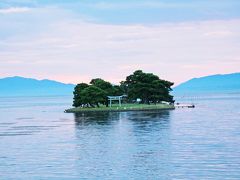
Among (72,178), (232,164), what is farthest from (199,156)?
(72,178)

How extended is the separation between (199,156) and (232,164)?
452 centimetres

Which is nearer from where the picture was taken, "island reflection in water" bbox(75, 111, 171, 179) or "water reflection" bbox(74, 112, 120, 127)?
"island reflection in water" bbox(75, 111, 171, 179)

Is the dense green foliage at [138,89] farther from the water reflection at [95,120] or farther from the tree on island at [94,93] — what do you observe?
the water reflection at [95,120]

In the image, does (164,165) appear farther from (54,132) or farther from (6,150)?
(54,132)

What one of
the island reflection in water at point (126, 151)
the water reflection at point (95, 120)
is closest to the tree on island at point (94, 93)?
the water reflection at point (95, 120)

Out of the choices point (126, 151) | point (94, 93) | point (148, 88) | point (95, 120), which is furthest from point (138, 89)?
point (126, 151)

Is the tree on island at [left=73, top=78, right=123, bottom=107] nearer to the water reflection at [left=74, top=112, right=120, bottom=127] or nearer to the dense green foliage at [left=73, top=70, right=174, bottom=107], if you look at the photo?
the dense green foliage at [left=73, top=70, right=174, bottom=107]

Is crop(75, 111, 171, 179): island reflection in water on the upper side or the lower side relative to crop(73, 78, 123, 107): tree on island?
lower

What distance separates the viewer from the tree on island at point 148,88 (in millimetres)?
125825

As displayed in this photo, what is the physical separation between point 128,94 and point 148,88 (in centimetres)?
816

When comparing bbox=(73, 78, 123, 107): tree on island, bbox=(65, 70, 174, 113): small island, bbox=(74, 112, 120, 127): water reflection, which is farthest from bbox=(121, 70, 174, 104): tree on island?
bbox=(74, 112, 120, 127): water reflection

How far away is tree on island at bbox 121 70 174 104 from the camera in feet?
413

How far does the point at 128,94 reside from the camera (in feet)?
433

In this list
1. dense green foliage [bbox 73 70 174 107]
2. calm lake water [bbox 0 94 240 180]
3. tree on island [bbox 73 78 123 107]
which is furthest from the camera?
dense green foliage [bbox 73 70 174 107]
